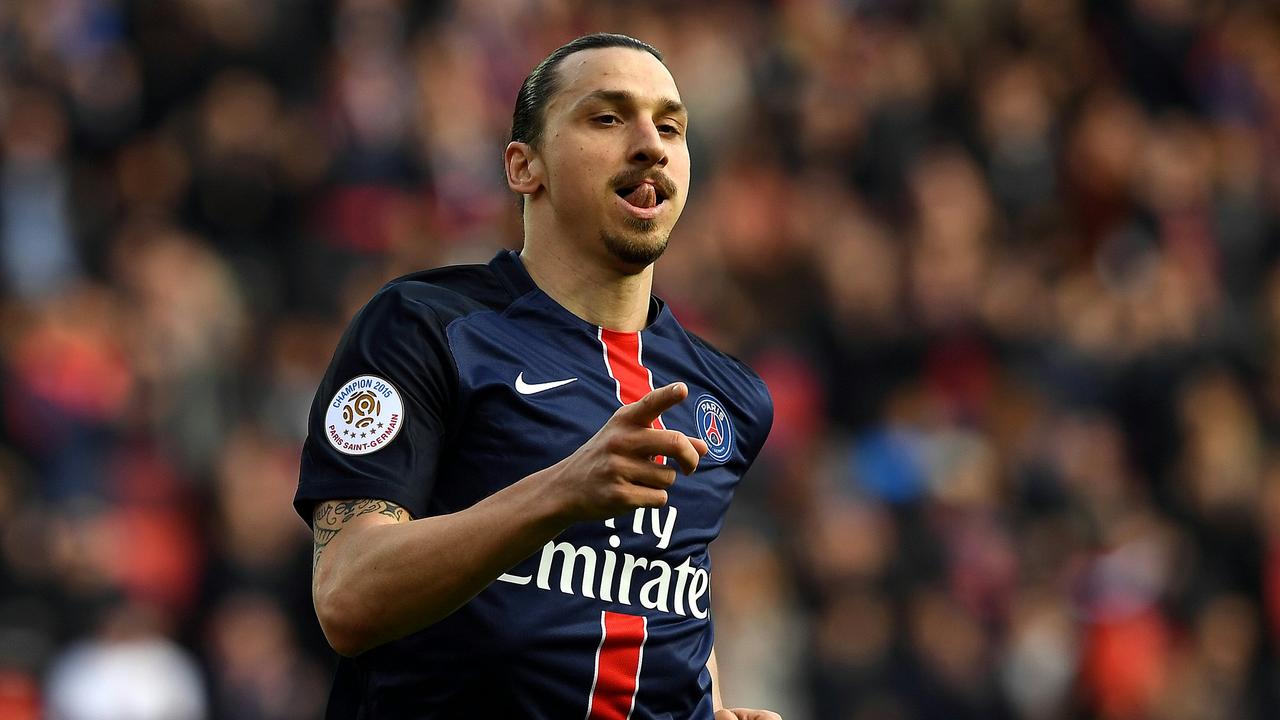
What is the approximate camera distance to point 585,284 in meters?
4.20

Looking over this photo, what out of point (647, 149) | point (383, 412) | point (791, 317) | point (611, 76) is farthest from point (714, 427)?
point (791, 317)

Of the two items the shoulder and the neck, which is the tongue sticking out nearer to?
the neck

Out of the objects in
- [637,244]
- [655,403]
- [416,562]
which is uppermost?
[637,244]

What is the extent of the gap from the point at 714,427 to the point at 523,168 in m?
0.74

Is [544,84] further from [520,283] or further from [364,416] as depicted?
[364,416]

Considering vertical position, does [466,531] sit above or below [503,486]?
below

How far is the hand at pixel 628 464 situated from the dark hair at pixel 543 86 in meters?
1.24

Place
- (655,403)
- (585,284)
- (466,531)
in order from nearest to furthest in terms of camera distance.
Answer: (655,403) → (466,531) → (585,284)

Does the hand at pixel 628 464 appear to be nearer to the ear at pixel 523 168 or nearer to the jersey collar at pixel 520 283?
the jersey collar at pixel 520 283

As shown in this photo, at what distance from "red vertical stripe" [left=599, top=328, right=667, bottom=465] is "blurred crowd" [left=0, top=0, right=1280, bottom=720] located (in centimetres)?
503

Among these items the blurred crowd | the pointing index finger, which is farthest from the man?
the blurred crowd

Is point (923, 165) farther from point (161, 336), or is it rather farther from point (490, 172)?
point (161, 336)

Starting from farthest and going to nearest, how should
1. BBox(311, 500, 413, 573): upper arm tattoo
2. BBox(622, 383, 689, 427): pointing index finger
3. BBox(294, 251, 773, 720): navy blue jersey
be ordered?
BBox(294, 251, 773, 720): navy blue jersey → BBox(311, 500, 413, 573): upper arm tattoo → BBox(622, 383, 689, 427): pointing index finger

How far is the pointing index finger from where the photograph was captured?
10.3 ft
